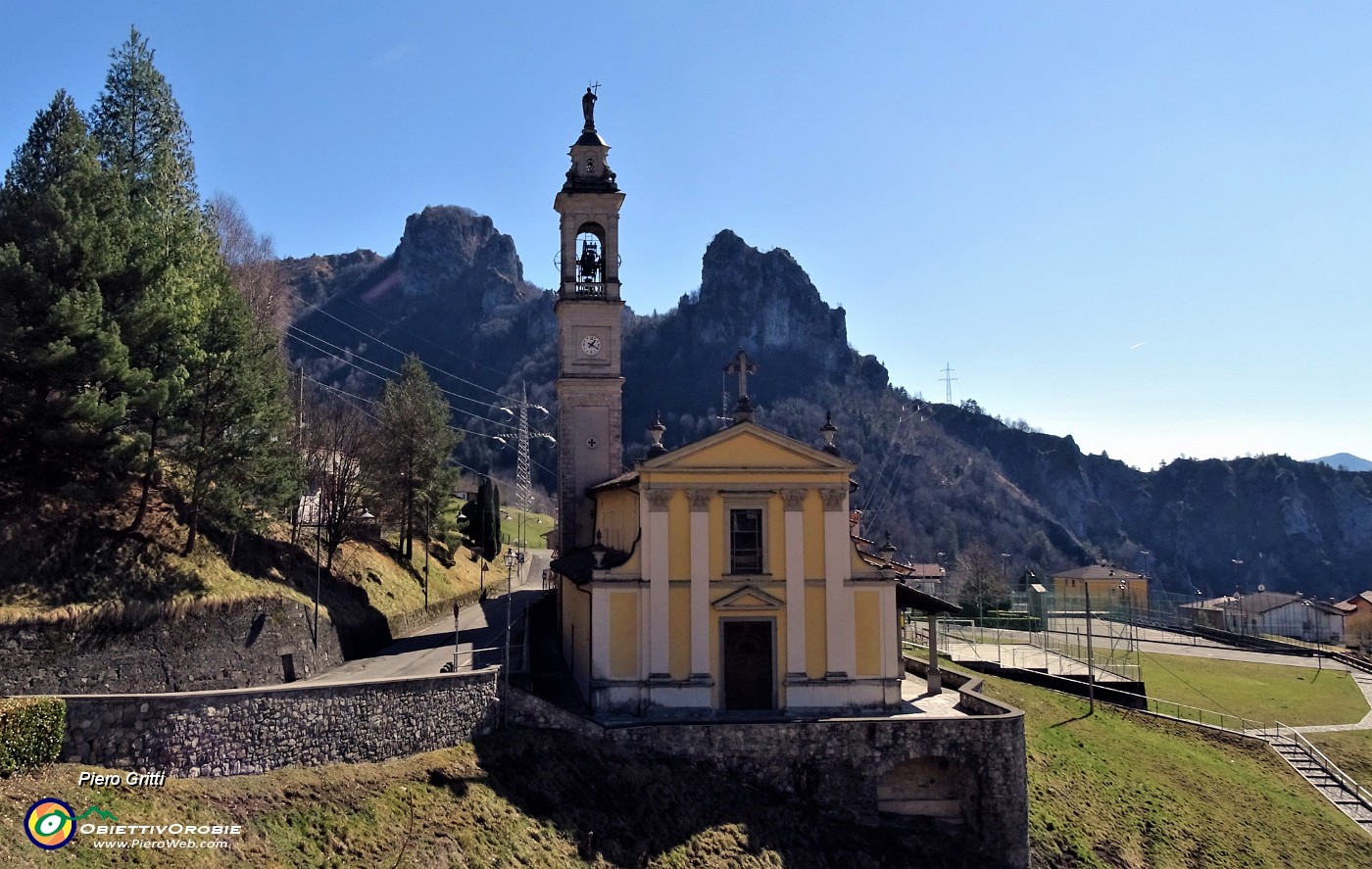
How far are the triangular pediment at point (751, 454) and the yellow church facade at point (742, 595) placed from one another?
0.03 meters

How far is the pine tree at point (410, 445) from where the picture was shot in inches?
1654

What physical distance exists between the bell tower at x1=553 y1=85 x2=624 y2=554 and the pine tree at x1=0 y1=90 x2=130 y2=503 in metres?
16.7

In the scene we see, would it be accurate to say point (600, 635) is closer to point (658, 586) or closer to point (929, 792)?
point (658, 586)

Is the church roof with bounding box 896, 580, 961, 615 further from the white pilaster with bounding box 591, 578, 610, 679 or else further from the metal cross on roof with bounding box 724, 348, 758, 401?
the white pilaster with bounding box 591, 578, 610, 679

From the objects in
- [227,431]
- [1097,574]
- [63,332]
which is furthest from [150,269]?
[1097,574]

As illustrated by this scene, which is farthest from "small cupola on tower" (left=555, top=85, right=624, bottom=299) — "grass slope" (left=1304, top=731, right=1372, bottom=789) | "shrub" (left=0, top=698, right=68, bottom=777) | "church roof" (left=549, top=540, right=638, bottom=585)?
"grass slope" (left=1304, top=731, right=1372, bottom=789)

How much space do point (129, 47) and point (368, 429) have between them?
17.2 m

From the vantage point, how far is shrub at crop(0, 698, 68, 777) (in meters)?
13.2

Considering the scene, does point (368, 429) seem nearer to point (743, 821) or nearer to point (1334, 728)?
point (743, 821)

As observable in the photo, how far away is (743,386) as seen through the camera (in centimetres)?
2667

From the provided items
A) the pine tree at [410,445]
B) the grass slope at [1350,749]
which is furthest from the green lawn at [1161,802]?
the pine tree at [410,445]

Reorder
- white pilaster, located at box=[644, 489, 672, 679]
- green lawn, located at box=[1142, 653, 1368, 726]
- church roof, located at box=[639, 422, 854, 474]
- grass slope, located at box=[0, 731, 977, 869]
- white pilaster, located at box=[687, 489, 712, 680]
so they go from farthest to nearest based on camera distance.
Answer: green lawn, located at box=[1142, 653, 1368, 726] → church roof, located at box=[639, 422, 854, 474] → white pilaster, located at box=[687, 489, 712, 680] → white pilaster, located at box=[644, 489, 672, 679] → grass slope, located at box=[0, 731, 977, 869]

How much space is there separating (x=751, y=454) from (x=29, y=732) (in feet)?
54.3

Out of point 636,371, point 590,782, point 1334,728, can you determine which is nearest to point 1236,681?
point 1334,728
